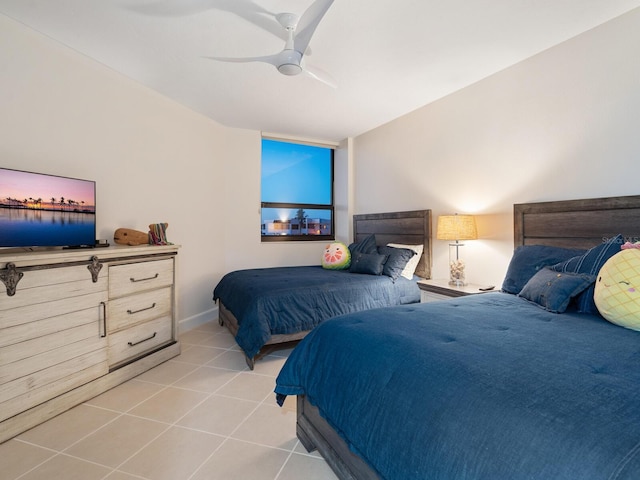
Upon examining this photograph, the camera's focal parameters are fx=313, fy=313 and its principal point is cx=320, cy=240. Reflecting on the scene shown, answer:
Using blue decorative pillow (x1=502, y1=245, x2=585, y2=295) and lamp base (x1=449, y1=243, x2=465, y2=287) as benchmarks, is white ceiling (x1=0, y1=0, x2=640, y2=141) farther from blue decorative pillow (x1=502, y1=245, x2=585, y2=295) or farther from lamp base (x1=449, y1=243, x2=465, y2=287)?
lamp base (x1=449, y1=243, x2=465, y2=287)

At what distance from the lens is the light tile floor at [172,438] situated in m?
1.53

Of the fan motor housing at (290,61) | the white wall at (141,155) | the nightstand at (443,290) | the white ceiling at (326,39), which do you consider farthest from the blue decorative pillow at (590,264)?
the white wall at (141,155)

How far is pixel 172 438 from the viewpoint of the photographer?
1.77m

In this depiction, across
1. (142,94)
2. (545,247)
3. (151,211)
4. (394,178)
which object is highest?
(142,94)

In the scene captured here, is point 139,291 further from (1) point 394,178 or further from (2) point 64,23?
(1) point 394,178

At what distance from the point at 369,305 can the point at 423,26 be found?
7.60 ft

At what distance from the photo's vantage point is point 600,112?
2162 mm

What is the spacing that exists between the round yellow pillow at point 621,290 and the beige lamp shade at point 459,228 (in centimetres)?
132

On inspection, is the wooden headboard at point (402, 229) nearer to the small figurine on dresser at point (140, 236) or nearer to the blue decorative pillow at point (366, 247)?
the blue decorative pillow at point (366, 247)

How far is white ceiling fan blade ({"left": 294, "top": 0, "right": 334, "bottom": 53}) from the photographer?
1.65m

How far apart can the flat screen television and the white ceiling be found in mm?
1101

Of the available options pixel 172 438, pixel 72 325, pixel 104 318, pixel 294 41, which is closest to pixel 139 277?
pixel 104 318

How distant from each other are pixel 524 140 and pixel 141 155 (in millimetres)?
3537

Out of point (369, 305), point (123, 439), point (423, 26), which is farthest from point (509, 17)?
point (123, 439)
